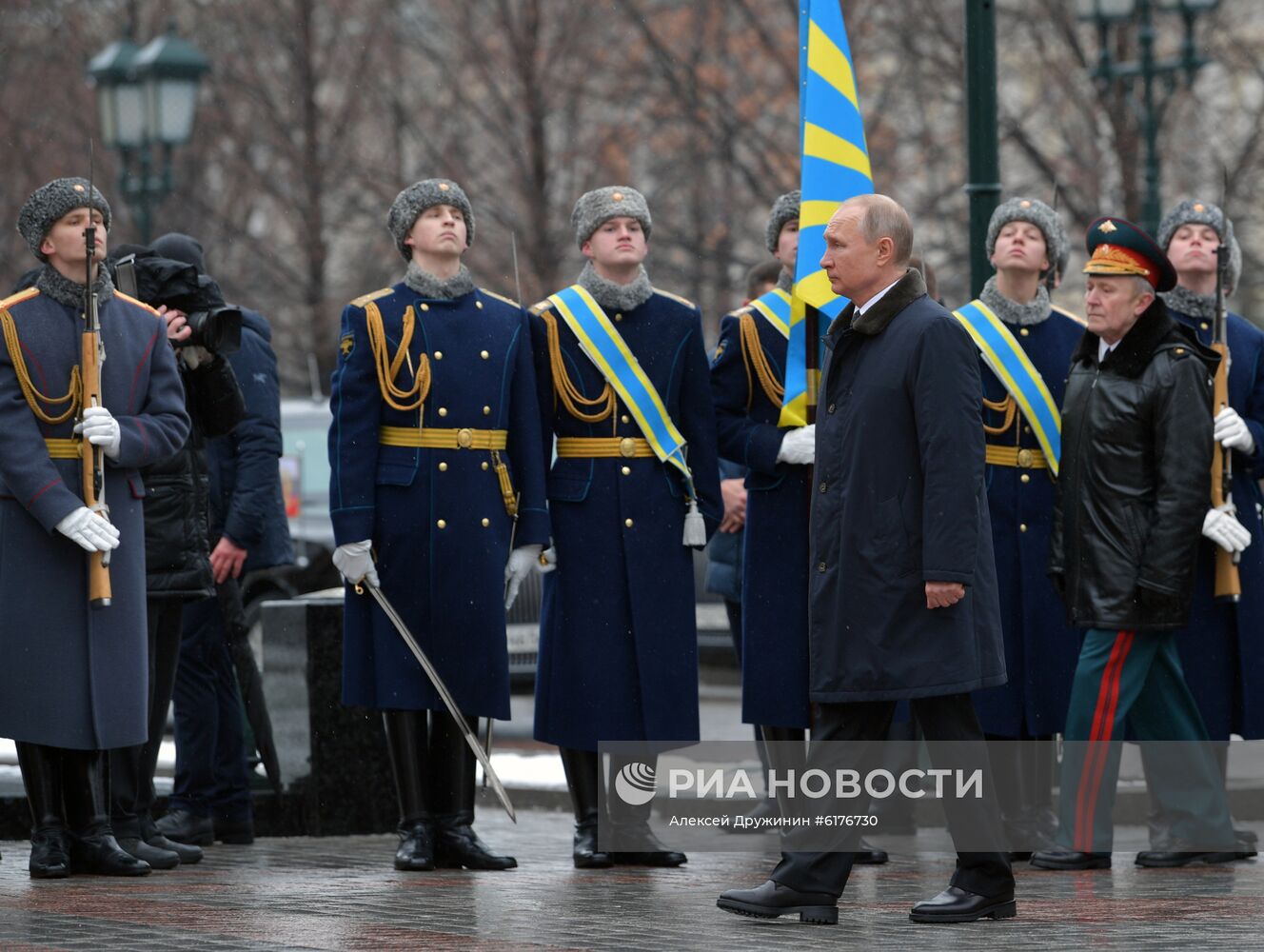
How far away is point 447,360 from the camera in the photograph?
9.38 meters

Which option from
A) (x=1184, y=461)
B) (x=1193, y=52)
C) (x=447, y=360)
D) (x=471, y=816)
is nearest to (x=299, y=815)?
(x=471, y=816)

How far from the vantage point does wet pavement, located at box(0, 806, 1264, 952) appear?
23.6ft

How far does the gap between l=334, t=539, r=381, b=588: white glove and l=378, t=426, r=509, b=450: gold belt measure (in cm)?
37

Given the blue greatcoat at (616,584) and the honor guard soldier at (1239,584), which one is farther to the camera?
the honor guard soldier at (1239,584)

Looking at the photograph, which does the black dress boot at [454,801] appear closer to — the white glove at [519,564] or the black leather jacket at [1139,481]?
the white glove at [519,564]

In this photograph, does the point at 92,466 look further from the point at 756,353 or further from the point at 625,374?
the point at 756,353

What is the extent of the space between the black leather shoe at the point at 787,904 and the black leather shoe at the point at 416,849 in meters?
1.80

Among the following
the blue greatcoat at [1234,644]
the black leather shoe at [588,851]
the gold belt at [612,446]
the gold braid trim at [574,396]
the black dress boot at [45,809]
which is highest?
the gold braid trim at [574,396]

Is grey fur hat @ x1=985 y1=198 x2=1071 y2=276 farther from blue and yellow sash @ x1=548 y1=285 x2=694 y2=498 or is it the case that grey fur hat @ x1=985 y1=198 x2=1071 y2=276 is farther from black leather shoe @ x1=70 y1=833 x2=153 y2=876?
black leather shoe @ x1=70 y1=833 x2=153 y2=876

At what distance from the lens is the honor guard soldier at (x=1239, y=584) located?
32.3 feet

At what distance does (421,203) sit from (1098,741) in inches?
118

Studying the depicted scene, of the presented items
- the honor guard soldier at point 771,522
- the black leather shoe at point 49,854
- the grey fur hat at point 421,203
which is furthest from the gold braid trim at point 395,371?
the black leather shoe at point 49,854

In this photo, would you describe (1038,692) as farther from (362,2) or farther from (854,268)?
(362,2)

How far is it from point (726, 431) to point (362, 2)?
17.6m
